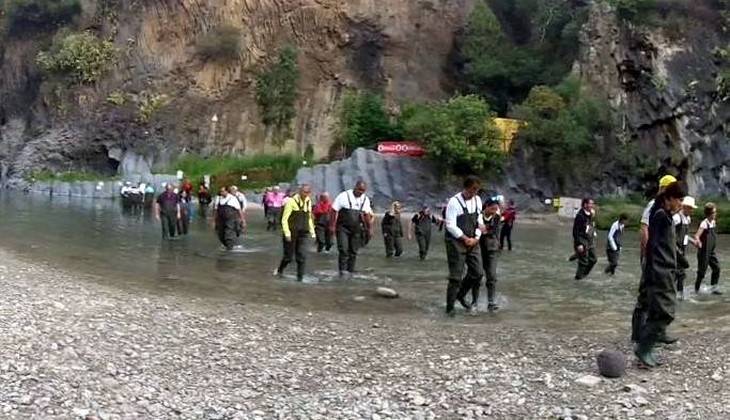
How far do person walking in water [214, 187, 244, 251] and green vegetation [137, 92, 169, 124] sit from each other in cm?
3992

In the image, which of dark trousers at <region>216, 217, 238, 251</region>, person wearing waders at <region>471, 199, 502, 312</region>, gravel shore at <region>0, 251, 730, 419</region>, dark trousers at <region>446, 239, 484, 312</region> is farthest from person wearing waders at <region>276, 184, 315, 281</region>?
dark trousers at <region>216, 217, 238, 251</region>

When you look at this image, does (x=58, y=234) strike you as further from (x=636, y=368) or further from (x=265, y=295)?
(x=636, y=368)

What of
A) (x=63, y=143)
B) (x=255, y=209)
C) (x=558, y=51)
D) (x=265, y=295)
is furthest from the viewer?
(x=63, y=143)

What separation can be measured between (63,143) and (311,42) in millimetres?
19443

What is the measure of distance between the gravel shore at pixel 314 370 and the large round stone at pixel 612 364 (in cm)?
16

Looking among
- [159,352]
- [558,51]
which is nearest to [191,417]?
[159,352]

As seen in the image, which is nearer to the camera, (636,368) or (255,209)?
(636,368)

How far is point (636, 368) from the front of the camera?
8.77 meters

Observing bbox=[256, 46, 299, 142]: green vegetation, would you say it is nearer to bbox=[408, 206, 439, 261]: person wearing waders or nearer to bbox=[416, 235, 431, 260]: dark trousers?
bbox=[408, 206, 439, 261]: person wearing waders

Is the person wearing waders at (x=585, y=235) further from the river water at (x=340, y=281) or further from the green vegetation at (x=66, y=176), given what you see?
the green vegetation at (x=66, y=176)

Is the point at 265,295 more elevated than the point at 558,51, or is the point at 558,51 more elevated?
the point at 558,51

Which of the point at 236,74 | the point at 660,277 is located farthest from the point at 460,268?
the point at 236,74

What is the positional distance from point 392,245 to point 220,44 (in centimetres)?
4107

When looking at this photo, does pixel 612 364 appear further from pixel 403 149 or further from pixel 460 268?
pixel 403 149
